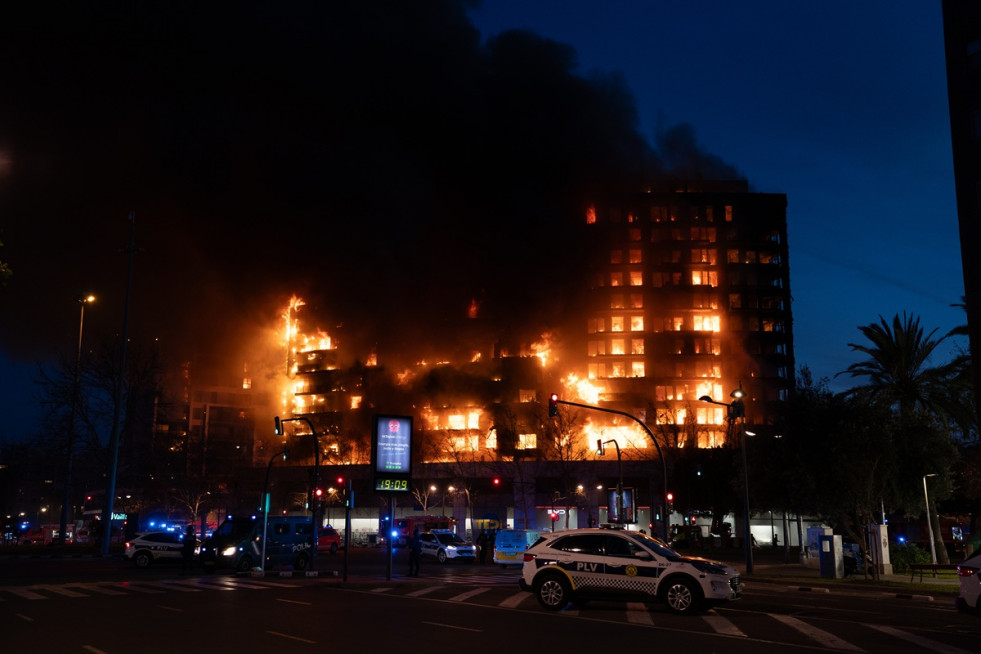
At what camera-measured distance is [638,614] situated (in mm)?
17969

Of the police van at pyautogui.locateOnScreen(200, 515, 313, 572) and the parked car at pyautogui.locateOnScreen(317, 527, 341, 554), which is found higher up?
the police van at pyautogui.locateOnScreen(200, 515, 313, 572)

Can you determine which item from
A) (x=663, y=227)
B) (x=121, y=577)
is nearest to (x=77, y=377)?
(x=121, y=577)

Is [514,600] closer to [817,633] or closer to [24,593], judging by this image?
[817,633]

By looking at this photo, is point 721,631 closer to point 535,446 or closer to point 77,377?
point 77,377

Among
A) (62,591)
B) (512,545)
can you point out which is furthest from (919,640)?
(512,545)

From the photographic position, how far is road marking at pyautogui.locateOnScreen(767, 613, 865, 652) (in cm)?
1335

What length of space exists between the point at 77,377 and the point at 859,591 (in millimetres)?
46617

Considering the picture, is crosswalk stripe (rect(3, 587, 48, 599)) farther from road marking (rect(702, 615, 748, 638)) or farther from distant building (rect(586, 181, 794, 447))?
distant building (rect(586, 181, 794, 447))

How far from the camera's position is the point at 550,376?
109 m

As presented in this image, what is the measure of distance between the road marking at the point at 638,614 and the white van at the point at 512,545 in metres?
17.8

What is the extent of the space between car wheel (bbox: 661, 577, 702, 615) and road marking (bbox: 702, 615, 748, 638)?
0.34 m

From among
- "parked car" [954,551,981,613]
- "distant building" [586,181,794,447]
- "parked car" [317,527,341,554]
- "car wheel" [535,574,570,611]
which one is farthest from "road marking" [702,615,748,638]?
A: "distant building" [586,181,794,447]

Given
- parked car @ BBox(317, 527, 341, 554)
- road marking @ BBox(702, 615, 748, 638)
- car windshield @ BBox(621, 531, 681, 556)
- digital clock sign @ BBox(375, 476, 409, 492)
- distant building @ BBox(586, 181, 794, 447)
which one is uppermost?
distant building @ BBox(586, 181, 794, 447)

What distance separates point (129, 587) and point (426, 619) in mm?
13005
